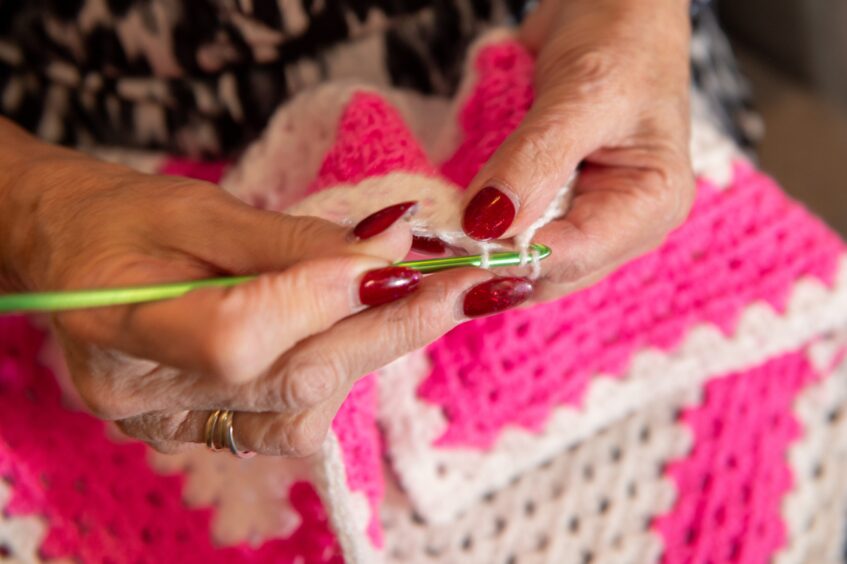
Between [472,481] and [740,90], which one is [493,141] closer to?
[472,481]

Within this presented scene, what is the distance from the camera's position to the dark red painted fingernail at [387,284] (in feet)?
1.46

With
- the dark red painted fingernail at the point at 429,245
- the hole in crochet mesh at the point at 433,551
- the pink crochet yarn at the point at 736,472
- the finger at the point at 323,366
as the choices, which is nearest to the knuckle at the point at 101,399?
the finger at the point at 323,366

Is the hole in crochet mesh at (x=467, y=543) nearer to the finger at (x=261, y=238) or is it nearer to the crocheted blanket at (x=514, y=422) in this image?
the crocheted blanket at (x=514, y=422)

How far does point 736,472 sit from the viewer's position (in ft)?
2.51

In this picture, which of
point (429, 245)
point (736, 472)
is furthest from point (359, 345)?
point (736, 472)

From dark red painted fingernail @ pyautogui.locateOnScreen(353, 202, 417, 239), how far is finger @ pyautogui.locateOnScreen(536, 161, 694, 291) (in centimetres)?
15

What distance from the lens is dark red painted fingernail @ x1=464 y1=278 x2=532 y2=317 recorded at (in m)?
0.50

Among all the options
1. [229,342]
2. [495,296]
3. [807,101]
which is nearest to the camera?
[229,342]

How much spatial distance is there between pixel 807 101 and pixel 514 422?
0.82m

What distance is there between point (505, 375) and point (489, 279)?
22 cm

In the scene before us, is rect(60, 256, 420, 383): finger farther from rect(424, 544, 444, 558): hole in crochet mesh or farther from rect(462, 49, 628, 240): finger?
rect(424, 544, 444, 558): hole in crochet mesh

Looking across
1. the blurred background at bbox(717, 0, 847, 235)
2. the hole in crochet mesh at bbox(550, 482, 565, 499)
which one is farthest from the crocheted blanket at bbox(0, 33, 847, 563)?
the blurred background at bbox(717, 0, 847, 235)

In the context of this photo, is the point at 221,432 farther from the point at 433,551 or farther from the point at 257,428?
the point at 433,551

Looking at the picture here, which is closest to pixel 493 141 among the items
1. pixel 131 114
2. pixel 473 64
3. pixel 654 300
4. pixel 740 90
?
pixel 473 64
